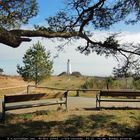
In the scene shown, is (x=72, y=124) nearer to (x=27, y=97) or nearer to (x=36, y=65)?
(x=27, y=97)

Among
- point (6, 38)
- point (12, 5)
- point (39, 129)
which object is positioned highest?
point (12, 5)

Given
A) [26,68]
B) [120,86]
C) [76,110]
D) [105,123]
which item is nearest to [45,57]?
[26,68]

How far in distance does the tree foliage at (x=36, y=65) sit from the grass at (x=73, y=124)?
84.0ft

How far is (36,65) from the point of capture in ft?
139

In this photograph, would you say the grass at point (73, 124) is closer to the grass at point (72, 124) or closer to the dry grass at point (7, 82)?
the grass at point (72, 124)

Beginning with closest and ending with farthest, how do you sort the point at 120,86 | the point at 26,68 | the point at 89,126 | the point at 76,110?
the point at 89,126 → the point at 76,110 → the point at 120,86 → the point at 26,68

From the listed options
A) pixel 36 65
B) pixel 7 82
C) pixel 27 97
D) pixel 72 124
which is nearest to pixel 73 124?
pixel 72 124

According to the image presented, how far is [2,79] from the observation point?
2160 inches

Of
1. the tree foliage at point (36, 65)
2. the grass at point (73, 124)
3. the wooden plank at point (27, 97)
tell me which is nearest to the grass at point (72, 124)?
the grass at point (73, 124)

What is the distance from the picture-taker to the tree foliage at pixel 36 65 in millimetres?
42438

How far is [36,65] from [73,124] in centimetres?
2779

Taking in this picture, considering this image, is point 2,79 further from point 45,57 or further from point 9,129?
point 9,129

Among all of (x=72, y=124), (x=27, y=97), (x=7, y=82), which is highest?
(x=7, y=82)

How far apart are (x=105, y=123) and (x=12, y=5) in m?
5.33
